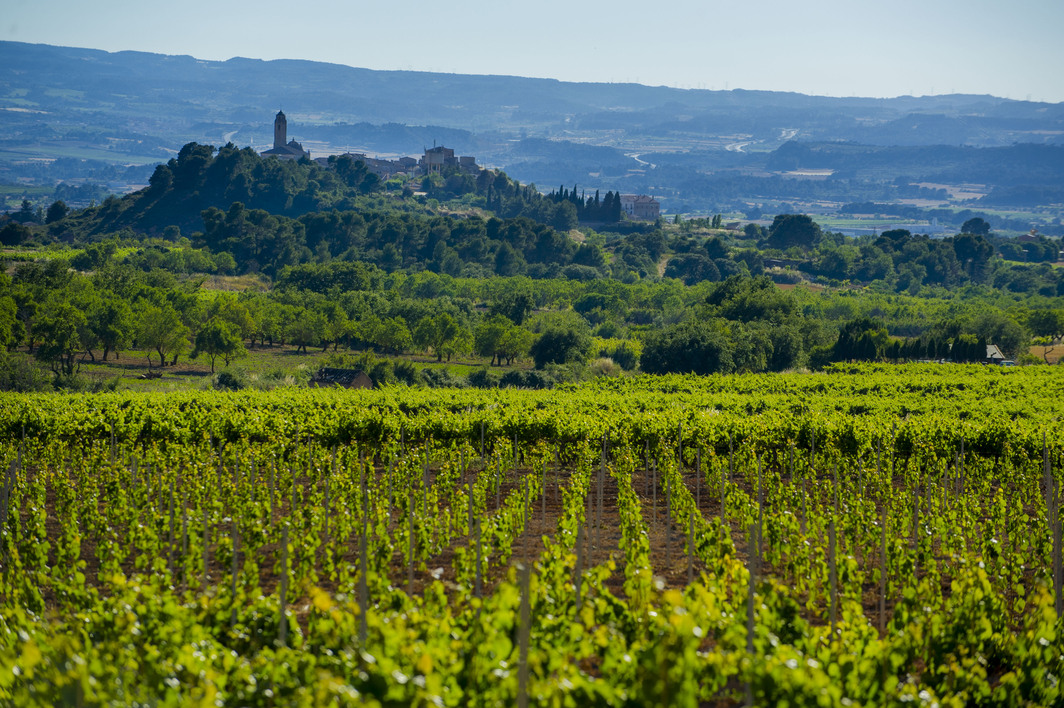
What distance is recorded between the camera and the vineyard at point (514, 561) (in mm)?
6172

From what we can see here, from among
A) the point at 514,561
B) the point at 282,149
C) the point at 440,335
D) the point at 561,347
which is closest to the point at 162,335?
the point at 440,335

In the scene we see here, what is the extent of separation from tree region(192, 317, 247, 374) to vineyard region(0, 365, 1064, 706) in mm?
37157

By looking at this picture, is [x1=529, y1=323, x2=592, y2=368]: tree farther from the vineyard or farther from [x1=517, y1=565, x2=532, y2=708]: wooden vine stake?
[x1=517, y1=565, x2=532, y2=708]: wooden vine stake

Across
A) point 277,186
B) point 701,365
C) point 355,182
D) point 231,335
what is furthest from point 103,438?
point 355,182

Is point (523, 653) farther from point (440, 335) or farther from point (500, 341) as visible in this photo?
point (440, 335)

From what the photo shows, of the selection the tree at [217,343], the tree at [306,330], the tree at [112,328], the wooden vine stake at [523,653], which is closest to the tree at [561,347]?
the tree at [306,330]

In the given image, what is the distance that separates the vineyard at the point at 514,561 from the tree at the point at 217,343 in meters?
37.2

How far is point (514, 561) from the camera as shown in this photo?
40.5 ft

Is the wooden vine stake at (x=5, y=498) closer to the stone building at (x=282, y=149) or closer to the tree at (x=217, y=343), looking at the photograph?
the tree at (x=217, y=343)

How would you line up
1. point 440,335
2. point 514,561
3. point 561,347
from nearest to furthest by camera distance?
point 514,561 → point 561,347 → point 440,335

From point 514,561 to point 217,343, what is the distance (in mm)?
53470

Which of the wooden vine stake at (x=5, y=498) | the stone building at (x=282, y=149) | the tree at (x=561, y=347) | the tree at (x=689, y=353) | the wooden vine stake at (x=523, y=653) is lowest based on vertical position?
the tree at (x=561, y=347)

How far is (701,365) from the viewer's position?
52.6 meters

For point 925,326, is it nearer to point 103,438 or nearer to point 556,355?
point 556,355
